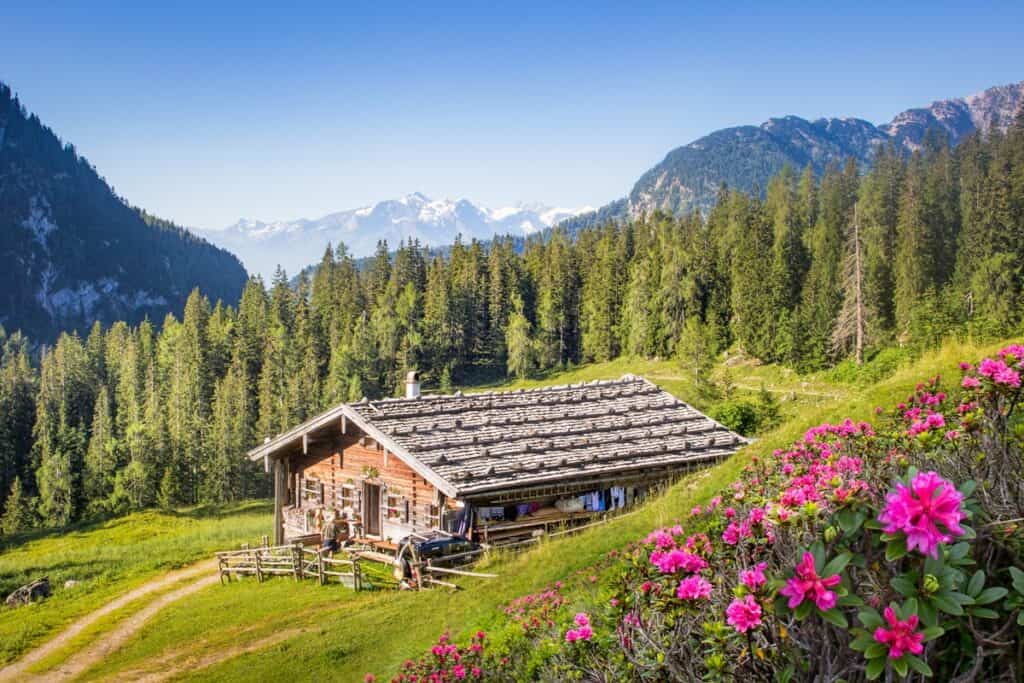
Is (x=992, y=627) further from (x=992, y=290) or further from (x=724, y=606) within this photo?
(x=992, y=290)

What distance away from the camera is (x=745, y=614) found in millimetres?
3703

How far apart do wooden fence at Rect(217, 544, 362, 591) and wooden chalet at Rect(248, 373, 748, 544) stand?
1.71 metres

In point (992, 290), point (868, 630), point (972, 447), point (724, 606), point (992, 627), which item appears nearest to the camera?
point (868, 630)

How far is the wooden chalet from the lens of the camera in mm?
20500

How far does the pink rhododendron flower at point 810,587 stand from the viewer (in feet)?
10.8

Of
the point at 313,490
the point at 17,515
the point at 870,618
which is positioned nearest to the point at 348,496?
the point at 313,490

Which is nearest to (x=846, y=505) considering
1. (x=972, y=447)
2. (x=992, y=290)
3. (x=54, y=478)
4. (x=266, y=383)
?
(x=972, y=447)

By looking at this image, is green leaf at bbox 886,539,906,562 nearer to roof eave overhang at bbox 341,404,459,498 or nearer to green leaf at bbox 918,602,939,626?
green leaf at bbox 918,602,939,626

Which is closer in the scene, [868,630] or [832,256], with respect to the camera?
[868,630]

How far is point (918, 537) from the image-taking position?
315cm

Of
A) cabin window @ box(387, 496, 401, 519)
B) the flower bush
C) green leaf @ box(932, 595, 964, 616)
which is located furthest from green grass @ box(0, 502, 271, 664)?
green leaf @ box(932, 595, 964, 616)

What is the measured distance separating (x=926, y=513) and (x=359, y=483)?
22267mm

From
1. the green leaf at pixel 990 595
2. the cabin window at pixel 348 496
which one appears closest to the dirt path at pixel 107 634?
the cabin window at pixel 348 496

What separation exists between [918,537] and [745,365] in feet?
229
